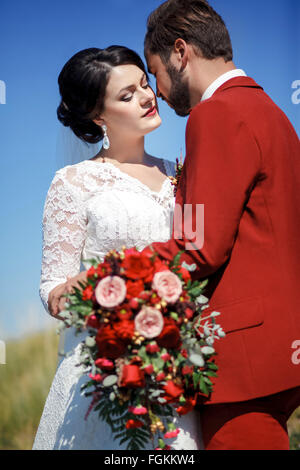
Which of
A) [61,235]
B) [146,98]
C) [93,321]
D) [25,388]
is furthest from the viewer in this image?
[25,388]

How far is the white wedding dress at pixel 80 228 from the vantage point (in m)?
3.05

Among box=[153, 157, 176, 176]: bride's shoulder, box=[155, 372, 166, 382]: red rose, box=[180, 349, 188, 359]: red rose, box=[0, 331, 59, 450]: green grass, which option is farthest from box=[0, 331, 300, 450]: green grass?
box=[155, 372, 166, 382]: red rose

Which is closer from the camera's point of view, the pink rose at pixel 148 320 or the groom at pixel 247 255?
the pink rose at pixel 148 320

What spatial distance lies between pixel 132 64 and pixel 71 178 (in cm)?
97

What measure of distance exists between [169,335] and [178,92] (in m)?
1.61

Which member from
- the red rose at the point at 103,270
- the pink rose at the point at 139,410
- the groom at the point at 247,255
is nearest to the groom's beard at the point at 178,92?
the groom at the point at 247,255

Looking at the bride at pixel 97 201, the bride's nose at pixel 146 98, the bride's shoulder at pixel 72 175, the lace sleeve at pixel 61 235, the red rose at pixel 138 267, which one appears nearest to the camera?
the red rose at pixel 138 267

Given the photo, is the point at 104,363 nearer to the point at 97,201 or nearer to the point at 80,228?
the point at 80,228

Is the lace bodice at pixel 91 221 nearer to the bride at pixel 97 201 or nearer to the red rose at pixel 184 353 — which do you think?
the bride at pixel 97 201

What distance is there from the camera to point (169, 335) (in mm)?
2277

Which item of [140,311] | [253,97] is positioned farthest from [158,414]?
[253,97]

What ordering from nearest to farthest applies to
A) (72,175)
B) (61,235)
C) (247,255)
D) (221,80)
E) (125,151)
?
(247,255) → (221,80) → (61,235) → (72,175) → (125,151)

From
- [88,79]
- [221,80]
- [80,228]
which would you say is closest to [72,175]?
[80,228]

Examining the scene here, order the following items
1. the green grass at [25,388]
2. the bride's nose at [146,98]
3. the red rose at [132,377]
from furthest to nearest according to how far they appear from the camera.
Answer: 1. the green grass at [25,388]
2. the bride's nose at [146,98]
3. the red rose at [132,377]
